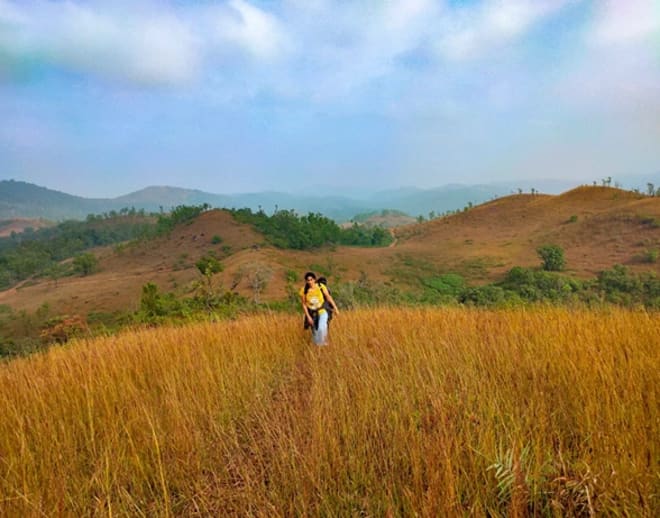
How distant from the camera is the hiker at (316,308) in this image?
158 inches

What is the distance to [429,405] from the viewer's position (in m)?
2.08

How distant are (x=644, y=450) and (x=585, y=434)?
11.3 inches

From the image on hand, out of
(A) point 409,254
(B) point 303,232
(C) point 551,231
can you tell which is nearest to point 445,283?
(A) point 409,254

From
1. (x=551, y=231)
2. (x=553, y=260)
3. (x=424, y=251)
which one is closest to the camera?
(x=553, y=260)

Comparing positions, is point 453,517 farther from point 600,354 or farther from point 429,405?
point 600,354

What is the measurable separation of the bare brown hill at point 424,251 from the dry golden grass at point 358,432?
18.3 m

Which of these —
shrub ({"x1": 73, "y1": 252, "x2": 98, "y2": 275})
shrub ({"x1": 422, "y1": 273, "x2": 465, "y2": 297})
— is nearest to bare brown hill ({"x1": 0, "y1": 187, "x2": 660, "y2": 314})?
shrub ({"x1": 422, "y1": 273, "x2": 465, "y2": 297})

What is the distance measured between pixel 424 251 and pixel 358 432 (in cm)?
3568

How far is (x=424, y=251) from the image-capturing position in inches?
1416

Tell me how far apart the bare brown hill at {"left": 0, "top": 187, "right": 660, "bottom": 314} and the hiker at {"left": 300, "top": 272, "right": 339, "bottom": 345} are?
662 inches

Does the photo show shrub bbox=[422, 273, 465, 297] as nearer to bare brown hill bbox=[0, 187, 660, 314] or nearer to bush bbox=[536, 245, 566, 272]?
bare brown hill bbox=[0, 187, 660, 314]

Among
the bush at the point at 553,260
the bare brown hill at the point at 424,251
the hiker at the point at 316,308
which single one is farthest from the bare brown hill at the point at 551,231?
the hiker at the point at 316,308

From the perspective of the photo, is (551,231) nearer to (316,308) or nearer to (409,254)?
(409,254)

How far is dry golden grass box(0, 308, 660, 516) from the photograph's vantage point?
139cm
